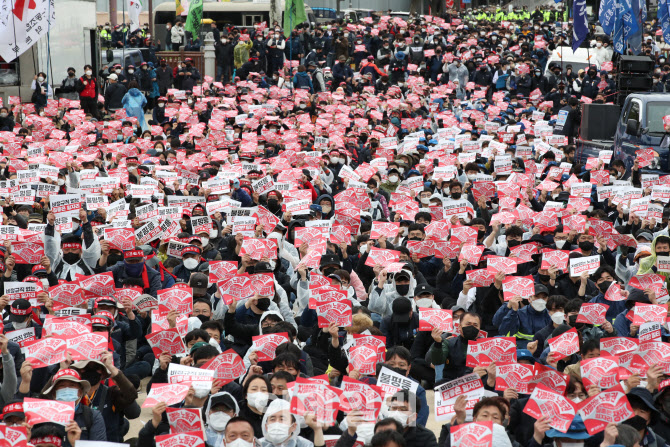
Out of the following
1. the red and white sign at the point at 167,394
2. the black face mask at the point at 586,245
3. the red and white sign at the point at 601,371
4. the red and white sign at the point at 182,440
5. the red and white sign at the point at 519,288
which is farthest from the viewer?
the black face mask at the point at 586,245

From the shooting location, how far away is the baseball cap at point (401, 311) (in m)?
9.38

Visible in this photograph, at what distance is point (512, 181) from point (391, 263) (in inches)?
177

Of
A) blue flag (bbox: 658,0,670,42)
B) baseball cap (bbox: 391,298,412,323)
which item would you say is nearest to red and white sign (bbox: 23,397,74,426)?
baseball cap (bbox: 391,298,412,323)

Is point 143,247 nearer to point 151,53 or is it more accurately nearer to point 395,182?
point 395,182

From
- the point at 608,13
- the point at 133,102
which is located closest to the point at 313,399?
the point at 133,102

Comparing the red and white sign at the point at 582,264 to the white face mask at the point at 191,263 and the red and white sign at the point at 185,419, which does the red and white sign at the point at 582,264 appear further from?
the red and white sign at the point at 185,419

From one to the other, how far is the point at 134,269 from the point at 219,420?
382 cm

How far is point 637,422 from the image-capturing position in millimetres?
6555

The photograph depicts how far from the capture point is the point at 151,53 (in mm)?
31156

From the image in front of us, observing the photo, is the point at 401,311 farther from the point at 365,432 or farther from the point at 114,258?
the point at 365,432

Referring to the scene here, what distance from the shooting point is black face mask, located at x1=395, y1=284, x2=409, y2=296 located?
991 centimetres

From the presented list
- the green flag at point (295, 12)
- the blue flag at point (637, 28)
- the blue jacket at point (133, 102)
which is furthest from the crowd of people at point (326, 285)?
the green flag at point (295, 12)

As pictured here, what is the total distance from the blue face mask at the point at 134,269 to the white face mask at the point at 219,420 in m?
3.78

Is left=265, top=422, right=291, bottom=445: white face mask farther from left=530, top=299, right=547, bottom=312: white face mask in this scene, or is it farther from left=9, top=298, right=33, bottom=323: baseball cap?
left=530, top=299, right=547, bottom=312: white face mask
